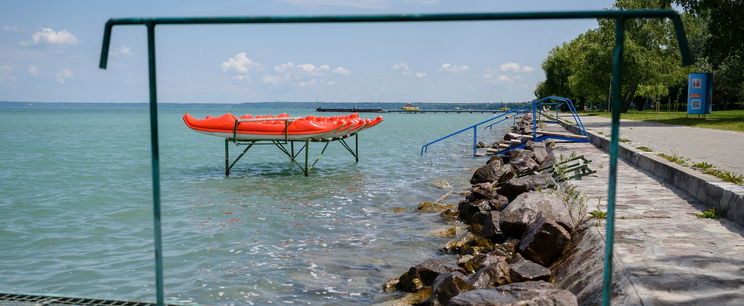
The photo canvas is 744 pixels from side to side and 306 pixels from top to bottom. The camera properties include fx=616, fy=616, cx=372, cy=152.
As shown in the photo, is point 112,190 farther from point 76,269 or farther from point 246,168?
point 76,269

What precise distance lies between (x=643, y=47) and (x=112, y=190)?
111 feet

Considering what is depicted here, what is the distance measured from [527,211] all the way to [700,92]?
24659 mm

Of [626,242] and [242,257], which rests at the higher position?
[626,242]

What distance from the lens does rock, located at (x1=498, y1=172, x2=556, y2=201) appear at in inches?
401

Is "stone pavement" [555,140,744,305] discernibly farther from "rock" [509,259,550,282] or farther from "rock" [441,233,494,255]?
"rock" [441,233,494,255]

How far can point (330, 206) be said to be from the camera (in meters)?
14.1

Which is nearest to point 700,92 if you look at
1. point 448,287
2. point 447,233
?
point 447,233

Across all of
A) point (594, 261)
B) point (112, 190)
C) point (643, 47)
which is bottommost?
point (112, 190)

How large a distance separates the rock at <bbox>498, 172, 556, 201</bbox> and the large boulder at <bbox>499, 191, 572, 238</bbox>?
2.12 metres

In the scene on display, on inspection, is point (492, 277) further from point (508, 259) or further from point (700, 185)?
point (700, 185)

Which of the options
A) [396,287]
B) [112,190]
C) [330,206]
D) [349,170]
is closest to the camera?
[396,287]

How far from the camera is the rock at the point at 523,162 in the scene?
593 inches

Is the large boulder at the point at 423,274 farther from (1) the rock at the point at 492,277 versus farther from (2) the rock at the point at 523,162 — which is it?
(2) the rock at the point at 523,162

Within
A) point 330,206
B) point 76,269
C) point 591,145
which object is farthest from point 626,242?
point 591,145
